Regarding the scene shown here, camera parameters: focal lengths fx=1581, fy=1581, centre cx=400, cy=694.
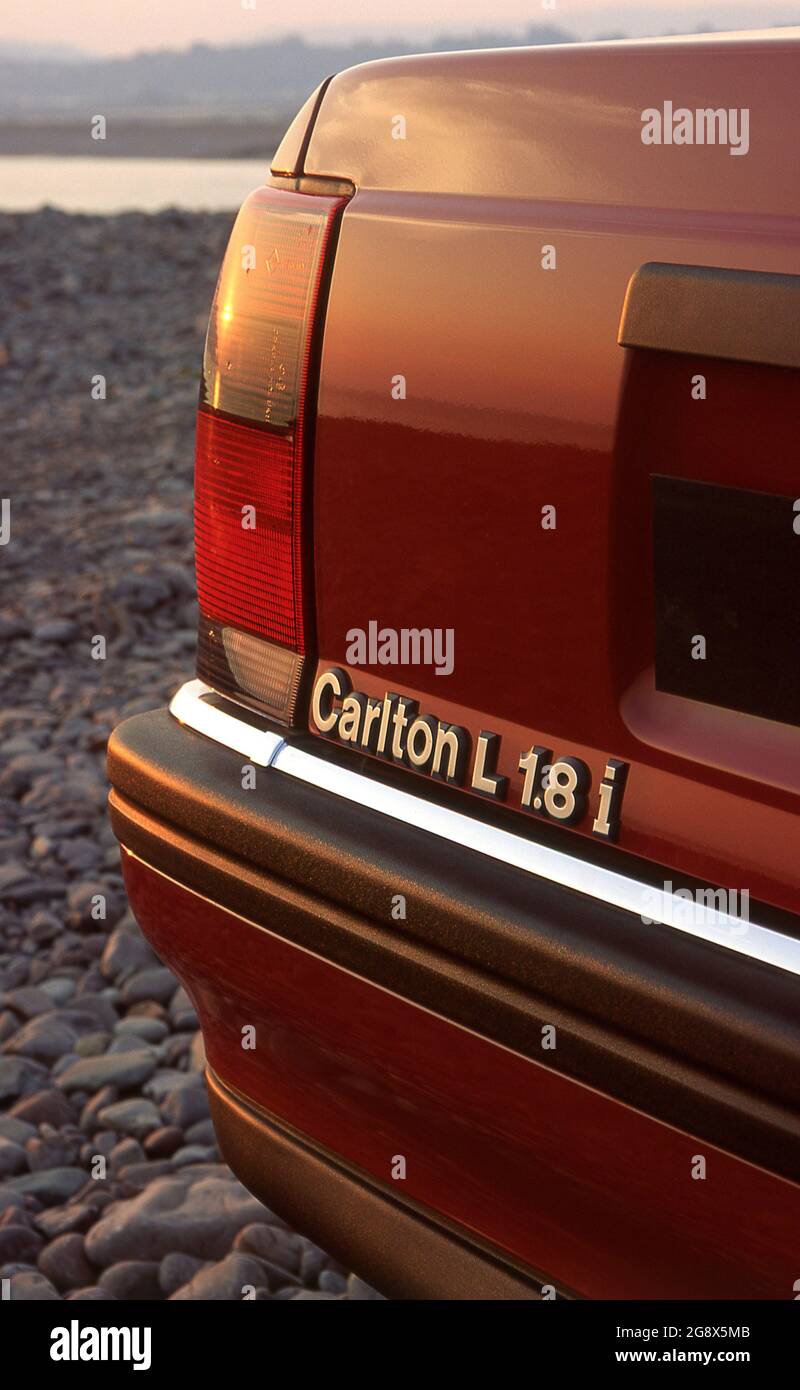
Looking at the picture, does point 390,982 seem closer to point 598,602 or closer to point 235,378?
point 598,602

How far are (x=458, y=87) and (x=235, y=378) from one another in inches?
19.1

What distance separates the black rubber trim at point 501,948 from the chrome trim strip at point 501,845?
1cm

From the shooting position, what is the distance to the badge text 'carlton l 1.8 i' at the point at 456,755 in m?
1.76

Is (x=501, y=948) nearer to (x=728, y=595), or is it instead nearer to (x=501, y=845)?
(x=501, y=845)

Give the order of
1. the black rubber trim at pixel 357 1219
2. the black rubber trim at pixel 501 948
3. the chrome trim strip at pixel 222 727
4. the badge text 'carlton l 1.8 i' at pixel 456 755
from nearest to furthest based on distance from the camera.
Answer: the black rubber trim at pixel 501 948, the badge text 'carlton l 1.8 i' at pixel 456 755, the black rubber trim at pixel 357 1219, the chrome trim strip at pixel 222 727

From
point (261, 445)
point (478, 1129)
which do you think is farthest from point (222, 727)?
point (478, 1129)

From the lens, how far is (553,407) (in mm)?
1735

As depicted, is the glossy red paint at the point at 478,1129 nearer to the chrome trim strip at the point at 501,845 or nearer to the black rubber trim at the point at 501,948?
the black rubber trim at the point at 501,948

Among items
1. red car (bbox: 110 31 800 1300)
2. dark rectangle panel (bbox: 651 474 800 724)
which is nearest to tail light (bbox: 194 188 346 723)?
red car (bbox: 110 31 800 1300)

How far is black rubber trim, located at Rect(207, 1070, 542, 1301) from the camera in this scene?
2.00 metres

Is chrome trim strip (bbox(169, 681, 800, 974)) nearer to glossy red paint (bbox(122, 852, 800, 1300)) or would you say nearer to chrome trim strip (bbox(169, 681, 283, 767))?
chrome trim strip (bbox(169, 681, 283, 767))

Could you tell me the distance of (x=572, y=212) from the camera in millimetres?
1742

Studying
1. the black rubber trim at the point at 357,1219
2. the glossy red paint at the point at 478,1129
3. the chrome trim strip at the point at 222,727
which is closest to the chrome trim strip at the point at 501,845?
the chrome trim strip at the point at 222,727
